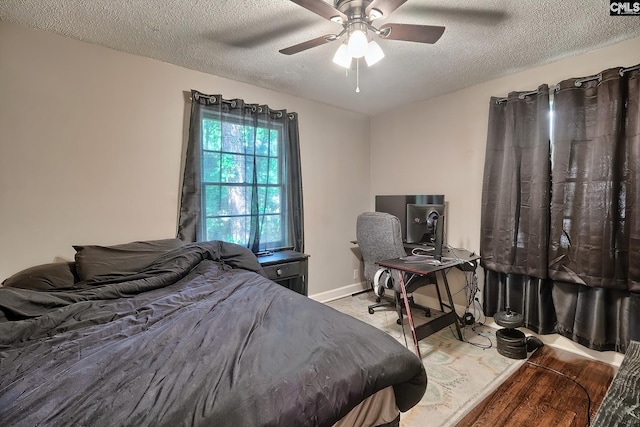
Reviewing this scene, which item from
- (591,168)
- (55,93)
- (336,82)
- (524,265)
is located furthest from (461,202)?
(55,93)

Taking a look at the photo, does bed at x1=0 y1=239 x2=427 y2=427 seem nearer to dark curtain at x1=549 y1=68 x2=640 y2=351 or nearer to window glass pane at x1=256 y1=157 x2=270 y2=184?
window glass pane at x1=256 y1=157 x2=270 y2=184

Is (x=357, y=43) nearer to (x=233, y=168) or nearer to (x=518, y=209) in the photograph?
(x=233, y=168)

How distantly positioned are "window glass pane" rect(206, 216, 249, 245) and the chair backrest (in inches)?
46.2

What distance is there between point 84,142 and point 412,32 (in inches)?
95.3

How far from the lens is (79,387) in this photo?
0.89 m

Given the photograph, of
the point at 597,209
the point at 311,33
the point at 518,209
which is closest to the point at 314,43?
the point at 311,33

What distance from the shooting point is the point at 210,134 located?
8.99 feet

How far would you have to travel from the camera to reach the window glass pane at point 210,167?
2.72 meters

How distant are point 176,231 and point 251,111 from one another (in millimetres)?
1367

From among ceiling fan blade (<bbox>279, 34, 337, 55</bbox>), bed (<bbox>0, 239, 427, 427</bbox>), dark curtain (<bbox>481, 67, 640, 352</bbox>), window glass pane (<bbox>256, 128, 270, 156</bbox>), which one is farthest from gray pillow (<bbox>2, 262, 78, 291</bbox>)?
dark curtain (<bbox>481, 67, 640, 352</bbox>)

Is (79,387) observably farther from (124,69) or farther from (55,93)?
(124,69)

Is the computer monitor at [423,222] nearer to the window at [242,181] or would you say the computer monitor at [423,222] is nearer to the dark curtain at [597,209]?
the dark curtain at [597,209]

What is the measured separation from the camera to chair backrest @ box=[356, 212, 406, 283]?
8.77 feet

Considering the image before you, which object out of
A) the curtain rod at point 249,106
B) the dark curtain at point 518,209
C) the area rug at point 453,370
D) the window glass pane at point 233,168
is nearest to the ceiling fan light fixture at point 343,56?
the curtain rod at point 249,106
